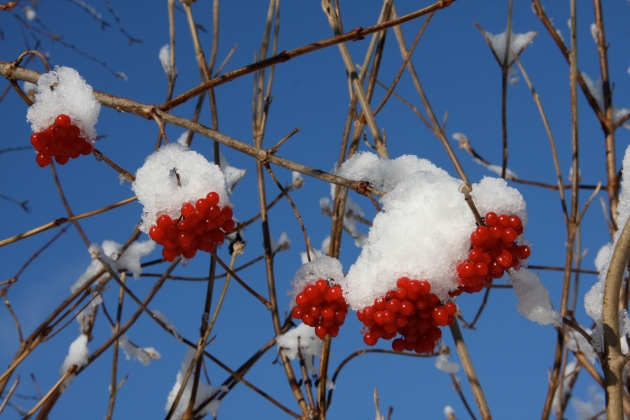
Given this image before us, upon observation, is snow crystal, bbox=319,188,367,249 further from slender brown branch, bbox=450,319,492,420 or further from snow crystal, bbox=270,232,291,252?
slender brown branch, bbox=450,319,492,420

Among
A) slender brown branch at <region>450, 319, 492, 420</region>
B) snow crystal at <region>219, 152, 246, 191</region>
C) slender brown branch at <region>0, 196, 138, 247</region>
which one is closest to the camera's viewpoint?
slender brown branch at <region>450, 319, 492, 420</region>

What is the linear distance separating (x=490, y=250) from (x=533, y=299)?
0.54ft

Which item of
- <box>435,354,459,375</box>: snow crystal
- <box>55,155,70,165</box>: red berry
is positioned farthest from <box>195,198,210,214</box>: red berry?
<box>435,354,459,375</box>: snow crystal

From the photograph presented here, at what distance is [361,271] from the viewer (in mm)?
909

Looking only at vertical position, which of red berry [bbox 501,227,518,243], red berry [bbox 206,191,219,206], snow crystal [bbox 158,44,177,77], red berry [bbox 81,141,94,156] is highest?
snow crystal [bbox 158,44,177,77]

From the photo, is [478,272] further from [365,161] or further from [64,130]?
[64,130]

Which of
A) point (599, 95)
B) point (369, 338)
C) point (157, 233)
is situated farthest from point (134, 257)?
point (599, 95)

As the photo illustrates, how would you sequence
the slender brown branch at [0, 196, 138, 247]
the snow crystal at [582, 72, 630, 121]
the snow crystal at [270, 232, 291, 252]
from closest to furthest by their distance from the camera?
the slender brown branch at [0, 196, 138, 247] < the snow crystal at [582, 72, 630, 121] < the snow crystal at [270, 232, 291, 252]

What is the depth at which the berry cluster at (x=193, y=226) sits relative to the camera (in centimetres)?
93

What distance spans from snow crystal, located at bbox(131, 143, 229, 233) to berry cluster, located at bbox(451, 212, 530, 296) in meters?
0.48

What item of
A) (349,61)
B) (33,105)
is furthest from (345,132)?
(33,105)

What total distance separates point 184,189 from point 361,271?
1.28 ft

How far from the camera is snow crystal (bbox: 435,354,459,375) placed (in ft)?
6.20

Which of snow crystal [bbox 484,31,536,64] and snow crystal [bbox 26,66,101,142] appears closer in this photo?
snow crystal [bbox 26,66,101,142]
